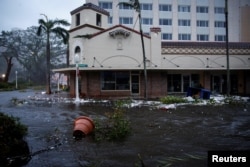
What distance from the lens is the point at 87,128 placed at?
9.18 metres

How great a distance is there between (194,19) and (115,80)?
121 ft

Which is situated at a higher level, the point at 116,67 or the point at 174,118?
the point at 116,67

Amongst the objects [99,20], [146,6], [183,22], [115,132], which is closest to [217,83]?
[99,20]

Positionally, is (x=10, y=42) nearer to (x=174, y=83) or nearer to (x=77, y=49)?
(x=77, y=49)

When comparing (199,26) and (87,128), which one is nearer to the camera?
(87,128)

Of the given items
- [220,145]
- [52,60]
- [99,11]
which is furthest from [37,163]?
[52,60]

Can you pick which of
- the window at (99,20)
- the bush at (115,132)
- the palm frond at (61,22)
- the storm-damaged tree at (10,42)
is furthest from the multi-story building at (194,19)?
the bush at (115,132)

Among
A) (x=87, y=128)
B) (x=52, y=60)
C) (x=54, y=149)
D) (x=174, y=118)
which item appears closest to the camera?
(x=54, y=149)

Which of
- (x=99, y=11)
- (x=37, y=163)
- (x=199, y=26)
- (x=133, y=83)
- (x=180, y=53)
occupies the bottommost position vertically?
(x=37, y=163)

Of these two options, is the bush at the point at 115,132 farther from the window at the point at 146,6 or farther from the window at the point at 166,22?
the window at the point at 166,22

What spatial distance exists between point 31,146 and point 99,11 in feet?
78.6

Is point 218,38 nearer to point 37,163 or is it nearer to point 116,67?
point 116,67

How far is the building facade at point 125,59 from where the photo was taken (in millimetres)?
27875

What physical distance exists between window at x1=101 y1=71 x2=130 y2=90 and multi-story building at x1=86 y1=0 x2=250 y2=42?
3041 cm
